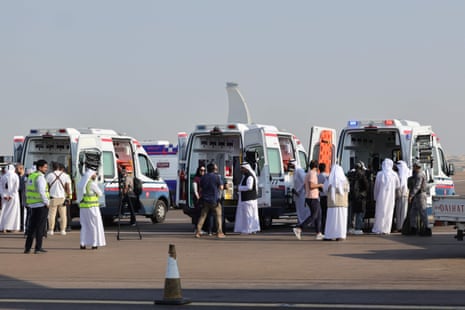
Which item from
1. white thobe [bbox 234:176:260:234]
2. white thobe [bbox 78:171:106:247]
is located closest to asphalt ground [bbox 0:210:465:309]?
white thobe [bbox 78:171:106:247]

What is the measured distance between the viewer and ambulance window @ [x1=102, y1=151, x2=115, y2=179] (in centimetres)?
2766

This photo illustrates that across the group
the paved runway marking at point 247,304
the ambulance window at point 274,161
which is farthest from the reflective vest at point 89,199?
the paved runway marking at point 247,304

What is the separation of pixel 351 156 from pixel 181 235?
4.86 metres

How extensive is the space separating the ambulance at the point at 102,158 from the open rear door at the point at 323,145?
576 cm

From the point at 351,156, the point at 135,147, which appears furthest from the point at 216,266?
the point at 135,147

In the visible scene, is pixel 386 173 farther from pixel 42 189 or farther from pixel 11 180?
pixel 11 180

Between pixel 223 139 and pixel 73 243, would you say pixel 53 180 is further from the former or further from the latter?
pixel 223 139

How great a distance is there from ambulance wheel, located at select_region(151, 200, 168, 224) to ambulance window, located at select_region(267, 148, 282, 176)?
480cm

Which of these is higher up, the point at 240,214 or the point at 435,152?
the point at 435,152

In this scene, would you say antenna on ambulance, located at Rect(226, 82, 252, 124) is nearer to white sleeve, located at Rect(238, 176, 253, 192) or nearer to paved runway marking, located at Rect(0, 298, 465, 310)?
white sleeve, located at Rect(238, 176, 253, 192)

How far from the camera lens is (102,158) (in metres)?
27.6

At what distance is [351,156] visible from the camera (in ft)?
87.6

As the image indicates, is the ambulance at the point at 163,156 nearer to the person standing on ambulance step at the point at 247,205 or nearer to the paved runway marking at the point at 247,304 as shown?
the person standing on ambulance step at the point at 247,205

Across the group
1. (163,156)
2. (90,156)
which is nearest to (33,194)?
(90,156)
